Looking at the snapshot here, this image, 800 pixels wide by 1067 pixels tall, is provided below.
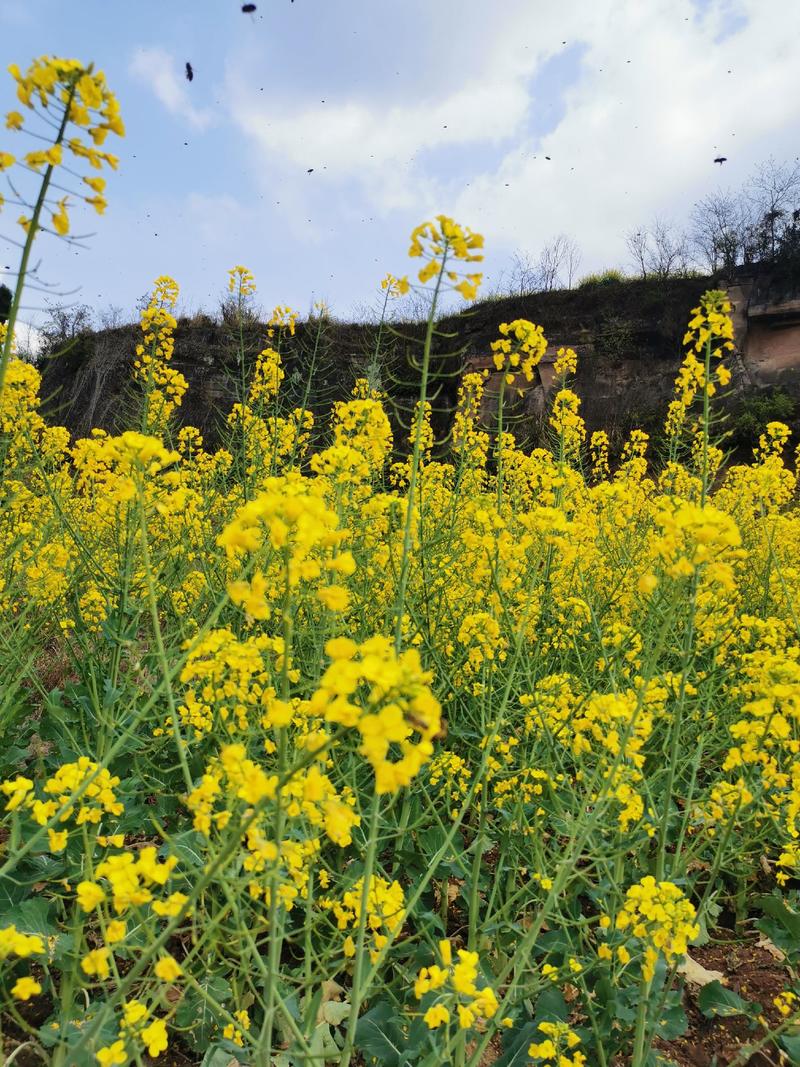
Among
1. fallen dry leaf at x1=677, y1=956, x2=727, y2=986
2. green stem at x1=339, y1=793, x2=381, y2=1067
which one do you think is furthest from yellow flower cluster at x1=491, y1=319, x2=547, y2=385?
fallen dry leaf at x1=677, y1=956, x2=727, y2=986

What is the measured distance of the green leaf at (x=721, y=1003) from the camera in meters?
2.00

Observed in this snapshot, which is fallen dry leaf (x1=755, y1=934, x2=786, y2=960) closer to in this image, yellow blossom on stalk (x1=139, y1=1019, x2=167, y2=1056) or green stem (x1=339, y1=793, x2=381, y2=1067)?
green stem (x1=339, y1=793, x2=381, y2=1067)

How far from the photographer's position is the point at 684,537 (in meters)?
1.74

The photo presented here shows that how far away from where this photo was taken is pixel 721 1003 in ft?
6.63

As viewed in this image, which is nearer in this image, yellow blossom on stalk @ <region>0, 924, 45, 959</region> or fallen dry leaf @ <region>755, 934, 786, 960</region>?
yellow blossom on stalk @ <region>0, 924, 45, 959</region>

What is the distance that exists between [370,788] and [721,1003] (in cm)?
132

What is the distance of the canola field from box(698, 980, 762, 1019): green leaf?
1 cm

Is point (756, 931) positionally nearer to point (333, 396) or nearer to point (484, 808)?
point (484, 808)

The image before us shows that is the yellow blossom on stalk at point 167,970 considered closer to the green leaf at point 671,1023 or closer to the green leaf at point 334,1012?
the green leaf at point 334,1012

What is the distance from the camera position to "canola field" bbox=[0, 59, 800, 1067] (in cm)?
119

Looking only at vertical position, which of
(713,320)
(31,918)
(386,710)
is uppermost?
(713,320)

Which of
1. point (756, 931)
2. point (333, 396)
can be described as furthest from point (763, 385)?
point (756, 931)

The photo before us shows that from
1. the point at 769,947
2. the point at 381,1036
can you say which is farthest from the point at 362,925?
the point at 769,947

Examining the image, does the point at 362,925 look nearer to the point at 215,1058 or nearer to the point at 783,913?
the point at 215,1058
